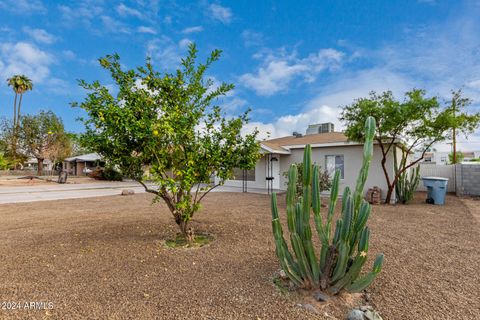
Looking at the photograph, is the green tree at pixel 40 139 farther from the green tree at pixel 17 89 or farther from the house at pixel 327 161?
the house at pixel 327 161

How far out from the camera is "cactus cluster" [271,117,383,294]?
271 centimetres

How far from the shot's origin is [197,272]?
11.8 feet

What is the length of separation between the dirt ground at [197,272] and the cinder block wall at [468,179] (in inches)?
306

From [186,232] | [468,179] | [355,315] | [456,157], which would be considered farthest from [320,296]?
[456,157]

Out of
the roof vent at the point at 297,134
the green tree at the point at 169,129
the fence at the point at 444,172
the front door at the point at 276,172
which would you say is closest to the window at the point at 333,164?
the front door at the point at 276,172

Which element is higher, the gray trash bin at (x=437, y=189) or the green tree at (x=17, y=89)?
the green tree at (x=17, y=89)

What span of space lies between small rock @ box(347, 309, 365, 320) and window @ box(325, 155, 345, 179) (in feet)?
35.2

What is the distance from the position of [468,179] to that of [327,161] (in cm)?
696

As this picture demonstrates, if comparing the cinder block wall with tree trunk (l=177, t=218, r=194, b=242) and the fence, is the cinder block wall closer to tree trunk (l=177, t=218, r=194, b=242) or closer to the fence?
the fence

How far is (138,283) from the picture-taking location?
323 centimetres

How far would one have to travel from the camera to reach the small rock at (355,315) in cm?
243

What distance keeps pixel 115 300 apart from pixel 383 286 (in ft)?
11.2

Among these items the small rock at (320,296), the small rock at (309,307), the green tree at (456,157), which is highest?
the green tree at (456,157)

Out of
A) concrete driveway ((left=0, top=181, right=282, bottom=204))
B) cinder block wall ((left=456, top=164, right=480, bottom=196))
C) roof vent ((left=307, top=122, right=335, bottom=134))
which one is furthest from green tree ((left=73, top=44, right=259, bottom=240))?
roof vent ((left=307, top=122, right=335, bottom=134))
